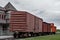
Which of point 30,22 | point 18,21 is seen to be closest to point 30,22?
point 30,22

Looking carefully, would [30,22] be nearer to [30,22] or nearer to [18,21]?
[30,22]

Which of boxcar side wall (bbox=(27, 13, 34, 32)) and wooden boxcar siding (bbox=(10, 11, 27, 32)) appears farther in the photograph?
boxcar side wall (bbox=(27, 13, 34, 32))

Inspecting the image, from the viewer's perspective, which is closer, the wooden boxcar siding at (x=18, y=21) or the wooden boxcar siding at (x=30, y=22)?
the wooden boxcar siding at (x=18, y=21)

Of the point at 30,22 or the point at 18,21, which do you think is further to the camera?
the point at 30,22

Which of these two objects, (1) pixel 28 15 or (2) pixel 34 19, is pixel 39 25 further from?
(1) pixel 28 15

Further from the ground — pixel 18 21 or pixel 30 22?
pixel 18 21

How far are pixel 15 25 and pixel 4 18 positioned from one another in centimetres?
443

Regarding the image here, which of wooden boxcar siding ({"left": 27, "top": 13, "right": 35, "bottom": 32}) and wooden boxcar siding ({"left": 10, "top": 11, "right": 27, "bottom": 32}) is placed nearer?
wooden boxcar siding ({"left": 10, "top": 11, "right": 27, "bottom": 32})

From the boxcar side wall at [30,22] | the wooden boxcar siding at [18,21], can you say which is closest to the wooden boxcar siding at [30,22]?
the boxcar side wall at [30,22]

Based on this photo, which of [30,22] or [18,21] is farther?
[30,22]

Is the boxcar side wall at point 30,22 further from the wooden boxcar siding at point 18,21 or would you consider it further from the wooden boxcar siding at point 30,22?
the wooden boxcar siding at point 18,21

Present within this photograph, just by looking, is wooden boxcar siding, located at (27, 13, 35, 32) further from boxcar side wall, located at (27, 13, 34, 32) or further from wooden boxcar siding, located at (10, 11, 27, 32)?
wooden boxcar siding, located at (10, 11, 27, 32)

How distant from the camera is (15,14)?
3188cm

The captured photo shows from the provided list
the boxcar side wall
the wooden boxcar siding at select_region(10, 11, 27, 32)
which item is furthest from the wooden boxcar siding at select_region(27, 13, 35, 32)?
the wooden boxcar siding at select_region(10, 11, 27, 32)
